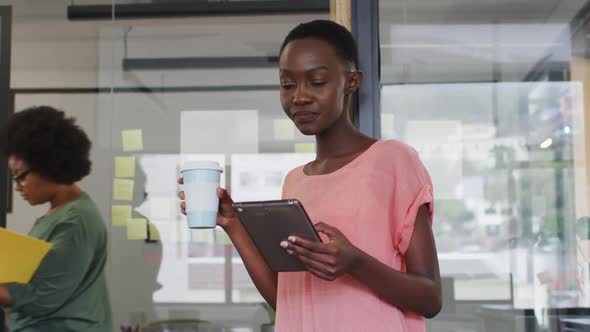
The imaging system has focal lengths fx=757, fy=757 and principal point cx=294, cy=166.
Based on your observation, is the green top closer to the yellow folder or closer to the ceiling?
the yellow folder

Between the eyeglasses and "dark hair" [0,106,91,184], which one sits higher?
"dark hair" [0,106,91,184]

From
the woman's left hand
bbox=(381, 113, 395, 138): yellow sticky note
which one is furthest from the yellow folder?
bbox=(381, 113, 395, 138): yellow sticky note

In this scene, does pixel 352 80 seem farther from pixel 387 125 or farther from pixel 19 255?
pixel 387 125

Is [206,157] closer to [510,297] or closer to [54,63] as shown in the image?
[54,63]

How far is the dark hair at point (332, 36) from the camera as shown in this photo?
1312 millimetres

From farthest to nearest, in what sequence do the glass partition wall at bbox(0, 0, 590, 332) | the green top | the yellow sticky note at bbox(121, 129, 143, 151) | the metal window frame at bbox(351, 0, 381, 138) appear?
the yellow sticky note at bbox(121, 129, 143, 151)
the glass partition wall at bbox(0, 0, 590, 332)
the green top
the metal window frame at bbox(351, 0, 381, 138)

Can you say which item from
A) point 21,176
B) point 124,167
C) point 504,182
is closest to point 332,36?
point 21,176

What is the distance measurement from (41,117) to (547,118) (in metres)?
2.09

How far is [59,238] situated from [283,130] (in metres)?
1.63

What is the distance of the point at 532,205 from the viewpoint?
327 cm

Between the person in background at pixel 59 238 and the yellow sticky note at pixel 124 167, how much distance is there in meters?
1.02

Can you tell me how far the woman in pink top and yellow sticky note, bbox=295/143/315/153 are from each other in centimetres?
230

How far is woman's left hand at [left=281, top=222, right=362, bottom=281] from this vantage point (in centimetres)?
108

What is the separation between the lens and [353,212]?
1241mm
